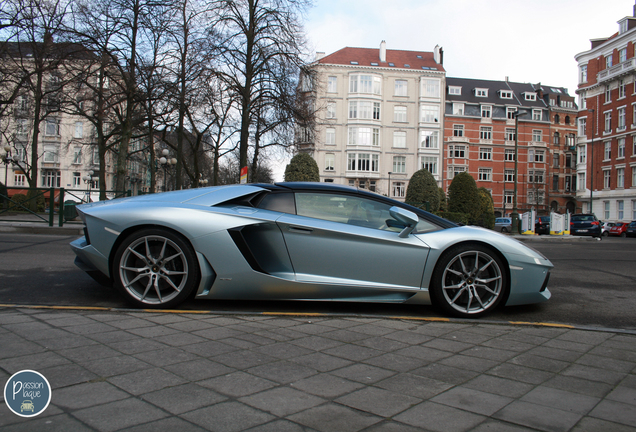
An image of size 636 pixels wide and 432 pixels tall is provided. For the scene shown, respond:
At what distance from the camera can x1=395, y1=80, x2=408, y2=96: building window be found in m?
59.3

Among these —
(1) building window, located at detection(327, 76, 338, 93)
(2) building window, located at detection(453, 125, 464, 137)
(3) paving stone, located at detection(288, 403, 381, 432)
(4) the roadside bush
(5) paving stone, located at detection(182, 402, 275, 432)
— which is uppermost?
(1) building window, located at detection(327, 76, 338, 93)

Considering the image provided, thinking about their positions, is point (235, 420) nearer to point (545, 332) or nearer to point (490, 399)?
point (490, 399)

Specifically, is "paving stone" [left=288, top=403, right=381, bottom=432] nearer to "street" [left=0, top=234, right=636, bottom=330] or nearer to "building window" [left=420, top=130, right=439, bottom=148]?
"street" [left=0, top=234, right=636, bottom=330]

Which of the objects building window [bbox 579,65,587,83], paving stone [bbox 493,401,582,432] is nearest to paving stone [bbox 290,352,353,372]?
paving stone [bbox 493,401,582,432]

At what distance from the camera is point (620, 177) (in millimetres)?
51625

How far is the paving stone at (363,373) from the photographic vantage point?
8.35 ft

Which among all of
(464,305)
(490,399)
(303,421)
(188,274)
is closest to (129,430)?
(303,421)

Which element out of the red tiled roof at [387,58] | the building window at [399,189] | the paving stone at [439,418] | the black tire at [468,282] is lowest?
the paving stone at [439,418]

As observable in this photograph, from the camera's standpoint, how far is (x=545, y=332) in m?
3.68

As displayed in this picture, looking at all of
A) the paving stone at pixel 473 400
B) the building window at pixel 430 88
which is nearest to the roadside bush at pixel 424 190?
the paving stone at pixel 473 400

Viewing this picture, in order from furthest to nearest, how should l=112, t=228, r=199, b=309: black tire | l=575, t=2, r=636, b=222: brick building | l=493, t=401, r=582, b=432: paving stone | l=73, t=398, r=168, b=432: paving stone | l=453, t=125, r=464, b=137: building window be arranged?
l=453, t=125, r=464, b=137: building window, l=575, t=2, r=636, b=222: brick building, l=112, t=228, r=199, b=309: black tire, l=493, t=401, r=582, b=432: paving stone, l=73, t=398, r=168, b=432: paving stone

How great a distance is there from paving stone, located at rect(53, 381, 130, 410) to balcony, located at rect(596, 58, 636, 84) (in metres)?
58.6

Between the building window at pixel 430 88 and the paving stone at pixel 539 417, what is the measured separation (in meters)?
60.7

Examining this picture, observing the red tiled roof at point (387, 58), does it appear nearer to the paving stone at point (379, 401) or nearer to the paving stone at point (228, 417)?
the paving stone at point (379, 401)
